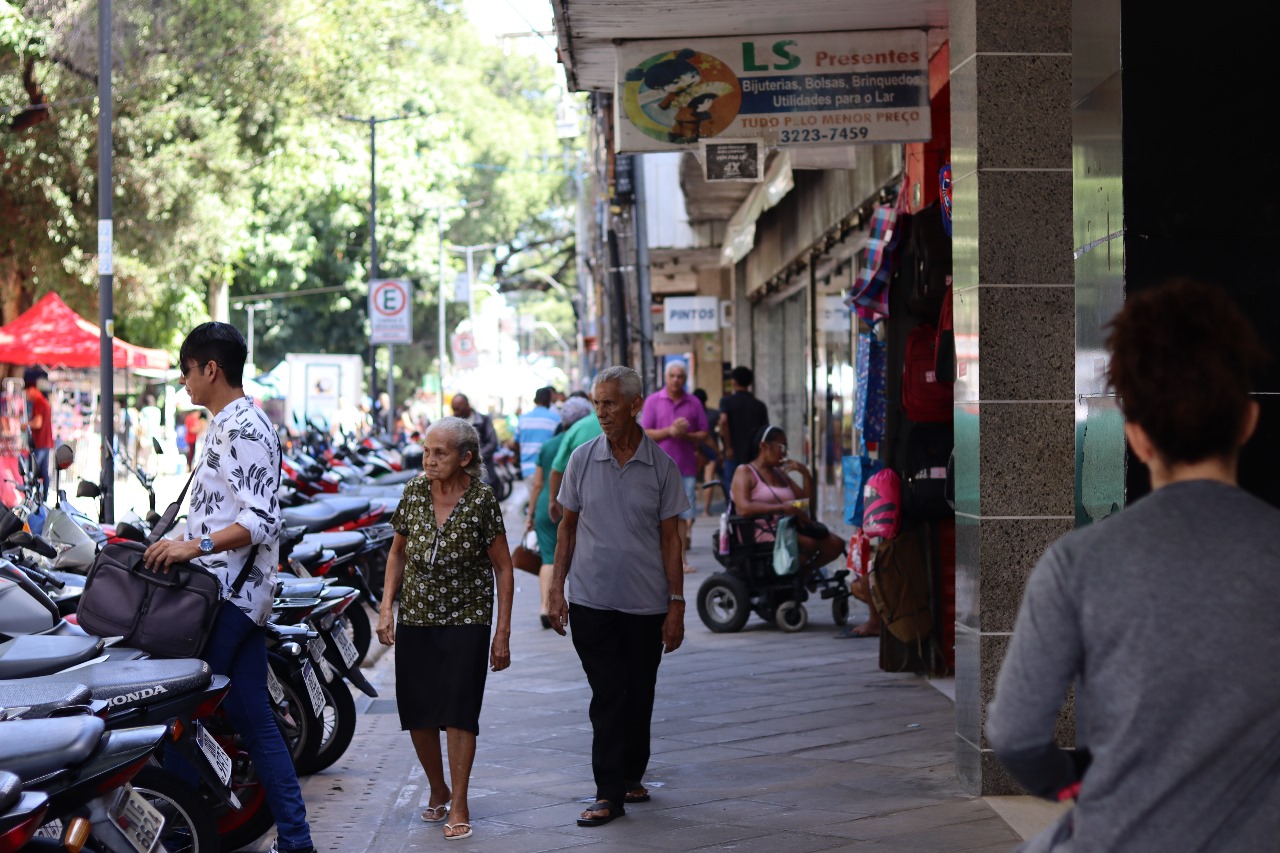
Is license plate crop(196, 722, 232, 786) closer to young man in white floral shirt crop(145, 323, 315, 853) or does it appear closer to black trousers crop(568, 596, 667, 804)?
young man in white floral shirt crop(145, 323, 315, 853)

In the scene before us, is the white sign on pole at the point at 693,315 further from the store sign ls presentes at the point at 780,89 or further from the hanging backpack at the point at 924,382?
the hanging backpack at the point at 924,382

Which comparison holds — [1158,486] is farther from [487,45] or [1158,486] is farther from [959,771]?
[487,45]

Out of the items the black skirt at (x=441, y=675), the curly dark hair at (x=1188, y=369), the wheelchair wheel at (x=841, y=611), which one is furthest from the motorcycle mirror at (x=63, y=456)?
the wheelchair wheel at (x=841, y=611)

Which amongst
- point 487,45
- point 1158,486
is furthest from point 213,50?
point 487,45

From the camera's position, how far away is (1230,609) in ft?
8.19

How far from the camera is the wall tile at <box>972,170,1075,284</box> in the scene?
21.1 feet

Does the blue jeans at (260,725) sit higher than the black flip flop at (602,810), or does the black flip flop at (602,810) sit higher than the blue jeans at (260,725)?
the blue jeans at (260,725)

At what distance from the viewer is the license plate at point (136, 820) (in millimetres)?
4215

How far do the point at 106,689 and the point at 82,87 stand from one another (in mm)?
21467

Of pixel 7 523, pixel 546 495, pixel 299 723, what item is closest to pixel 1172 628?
pixel 7 523

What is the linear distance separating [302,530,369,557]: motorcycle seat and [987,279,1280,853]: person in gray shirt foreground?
8.35 metres

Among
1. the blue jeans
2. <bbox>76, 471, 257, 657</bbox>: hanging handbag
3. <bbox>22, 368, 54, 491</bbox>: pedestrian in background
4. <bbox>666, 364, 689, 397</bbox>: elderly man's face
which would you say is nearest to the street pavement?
the blue jeans

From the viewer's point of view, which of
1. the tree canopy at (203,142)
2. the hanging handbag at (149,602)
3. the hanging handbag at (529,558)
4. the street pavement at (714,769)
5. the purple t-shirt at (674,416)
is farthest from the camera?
the tree canopy at (203,142)

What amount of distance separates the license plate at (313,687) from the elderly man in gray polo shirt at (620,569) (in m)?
1.15
